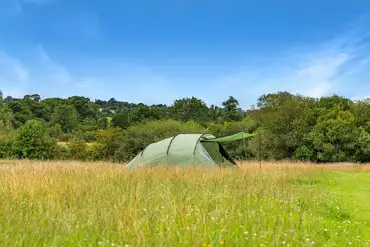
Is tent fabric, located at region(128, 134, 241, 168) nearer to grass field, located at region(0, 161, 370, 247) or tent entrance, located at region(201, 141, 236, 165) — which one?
tent entrance, located at region(201, 141, 236, 165)

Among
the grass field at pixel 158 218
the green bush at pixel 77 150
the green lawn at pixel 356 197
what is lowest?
the green lawn at pixel 356 197

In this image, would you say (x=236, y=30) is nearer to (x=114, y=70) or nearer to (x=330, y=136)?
(x=114, y=70)

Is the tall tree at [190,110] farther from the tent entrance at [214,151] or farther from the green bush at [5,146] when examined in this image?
the tent entrance at [214,151]

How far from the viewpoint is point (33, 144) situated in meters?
36.3

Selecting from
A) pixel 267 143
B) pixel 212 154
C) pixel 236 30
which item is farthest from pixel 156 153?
pixel 267 143

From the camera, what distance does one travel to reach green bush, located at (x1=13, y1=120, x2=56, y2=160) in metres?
36.0

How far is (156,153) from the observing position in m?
13.4

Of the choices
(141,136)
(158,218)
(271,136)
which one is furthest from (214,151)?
(141,136)

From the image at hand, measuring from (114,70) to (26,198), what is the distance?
13.6m

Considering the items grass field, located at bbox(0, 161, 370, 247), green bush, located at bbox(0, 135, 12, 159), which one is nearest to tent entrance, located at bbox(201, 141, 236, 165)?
grass field, located at bbox(0, 161, 370, 247)

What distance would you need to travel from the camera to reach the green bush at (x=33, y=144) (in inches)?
1416

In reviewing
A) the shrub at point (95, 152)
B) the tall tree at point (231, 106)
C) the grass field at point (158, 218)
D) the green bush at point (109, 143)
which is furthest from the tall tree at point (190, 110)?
the grass field at point (158, 218)

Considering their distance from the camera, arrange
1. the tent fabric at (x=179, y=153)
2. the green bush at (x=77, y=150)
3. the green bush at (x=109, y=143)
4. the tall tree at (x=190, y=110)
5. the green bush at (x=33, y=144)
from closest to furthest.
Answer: the tent fabric at (x=179, y=153) < the green bush at (x=109, y=143) < the green bush at (x=77, y=150) < the green bush at (x=33, y=144) < the tall tree at (x=190, y=110)

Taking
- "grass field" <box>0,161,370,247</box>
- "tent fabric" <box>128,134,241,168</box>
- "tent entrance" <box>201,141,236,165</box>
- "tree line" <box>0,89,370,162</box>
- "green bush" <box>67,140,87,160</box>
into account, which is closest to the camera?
"grass field" <box>0,161,370,247</box>
